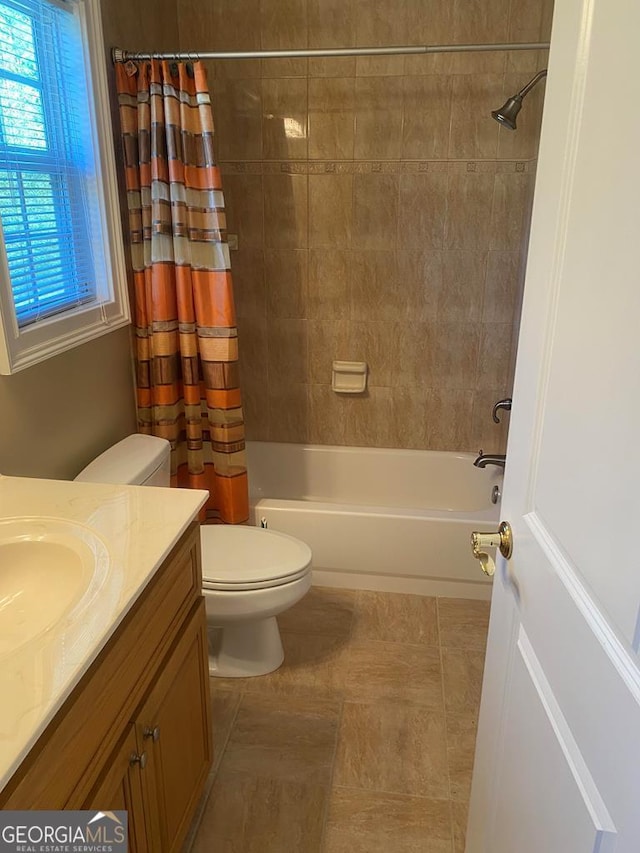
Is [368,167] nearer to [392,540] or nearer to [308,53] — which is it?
[308,53]

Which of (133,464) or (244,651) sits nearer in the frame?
(133,464)

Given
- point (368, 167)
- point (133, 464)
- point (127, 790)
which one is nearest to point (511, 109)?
point (368, 167)

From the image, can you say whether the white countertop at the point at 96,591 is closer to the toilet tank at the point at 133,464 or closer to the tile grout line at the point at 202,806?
the toilet tank at the point at 133,464

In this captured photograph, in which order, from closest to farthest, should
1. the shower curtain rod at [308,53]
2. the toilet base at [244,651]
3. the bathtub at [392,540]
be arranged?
the shower curtain rod at [308,53] < the toilet base at [244,651] < the bathtub at [392,540]

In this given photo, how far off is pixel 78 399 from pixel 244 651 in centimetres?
101

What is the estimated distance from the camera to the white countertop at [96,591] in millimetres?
831

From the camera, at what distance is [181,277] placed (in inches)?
87.2

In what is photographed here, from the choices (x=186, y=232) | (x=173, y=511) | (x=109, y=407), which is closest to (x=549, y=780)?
(x=173, y=511)

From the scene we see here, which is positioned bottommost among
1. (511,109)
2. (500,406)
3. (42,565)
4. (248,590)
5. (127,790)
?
(248,590)

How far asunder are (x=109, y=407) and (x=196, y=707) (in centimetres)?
108

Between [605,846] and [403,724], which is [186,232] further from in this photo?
[605,846]

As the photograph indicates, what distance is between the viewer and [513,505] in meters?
1.09

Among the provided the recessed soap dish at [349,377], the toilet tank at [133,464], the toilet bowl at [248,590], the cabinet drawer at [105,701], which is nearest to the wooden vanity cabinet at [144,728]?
the cabinet drawer at [105,701]

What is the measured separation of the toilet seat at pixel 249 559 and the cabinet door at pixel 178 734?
1.22 ft
